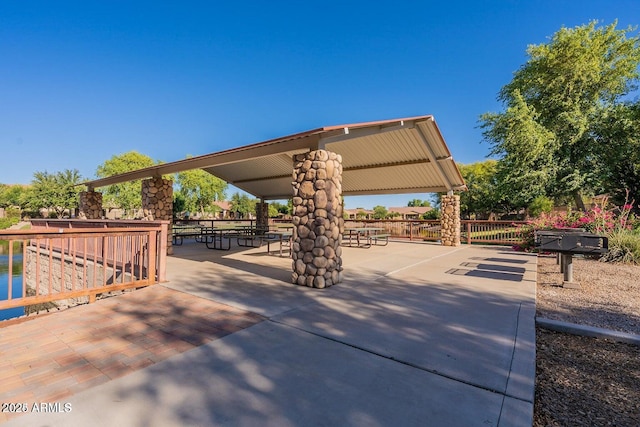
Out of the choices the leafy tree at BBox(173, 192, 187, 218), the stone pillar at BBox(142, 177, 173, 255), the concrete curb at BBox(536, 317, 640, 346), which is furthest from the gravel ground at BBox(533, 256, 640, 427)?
the leafy tree at BBox(173, 192, 187, 218)

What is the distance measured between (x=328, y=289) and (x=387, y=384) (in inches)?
112

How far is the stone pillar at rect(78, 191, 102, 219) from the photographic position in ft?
39.0

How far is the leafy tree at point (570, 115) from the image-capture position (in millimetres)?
16453

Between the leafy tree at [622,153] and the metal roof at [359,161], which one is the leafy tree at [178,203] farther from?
the leafy tree at [622,153]

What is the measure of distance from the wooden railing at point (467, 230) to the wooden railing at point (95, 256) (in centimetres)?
1216

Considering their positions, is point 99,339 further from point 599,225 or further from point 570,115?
point 570,115

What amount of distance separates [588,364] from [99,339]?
4.55 m

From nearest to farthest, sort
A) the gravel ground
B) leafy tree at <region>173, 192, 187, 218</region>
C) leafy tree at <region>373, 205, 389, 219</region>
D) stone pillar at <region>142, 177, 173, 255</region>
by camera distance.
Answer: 1. the gravel ground
2. stone pillar at <region>142, 177, 173, 255</region>
3. leafy tree at <region>173, 192, 187, 218</region>
4. leafy tree at <region>373, 205, 389, 219</region>

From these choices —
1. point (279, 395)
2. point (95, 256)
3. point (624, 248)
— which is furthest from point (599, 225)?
point (95, 256)

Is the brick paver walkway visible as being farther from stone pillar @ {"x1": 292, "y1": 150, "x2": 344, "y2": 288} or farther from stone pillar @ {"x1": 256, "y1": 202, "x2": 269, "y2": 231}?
stone pillar @ {"x1": 256, "y1": 202, "x2": 269, "y2": 231}

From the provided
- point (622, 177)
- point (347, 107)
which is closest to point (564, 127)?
point (622, 177)

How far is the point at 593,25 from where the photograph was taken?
1733cm

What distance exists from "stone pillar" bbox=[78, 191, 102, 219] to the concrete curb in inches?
578

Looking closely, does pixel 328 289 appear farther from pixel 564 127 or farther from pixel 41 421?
pixel 564 127
